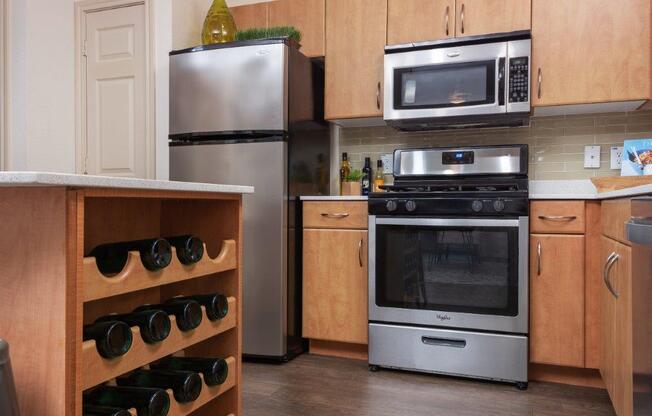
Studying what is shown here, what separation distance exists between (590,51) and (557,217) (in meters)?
0.85

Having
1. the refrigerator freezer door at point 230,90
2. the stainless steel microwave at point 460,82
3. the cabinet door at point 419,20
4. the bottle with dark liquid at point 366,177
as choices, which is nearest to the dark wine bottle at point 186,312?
the refrigerator freezer door at point 230,90

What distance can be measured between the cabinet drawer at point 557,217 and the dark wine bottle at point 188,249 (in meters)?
1.54

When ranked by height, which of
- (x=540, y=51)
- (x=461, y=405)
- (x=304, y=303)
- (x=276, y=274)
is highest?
(x=540, y=51)

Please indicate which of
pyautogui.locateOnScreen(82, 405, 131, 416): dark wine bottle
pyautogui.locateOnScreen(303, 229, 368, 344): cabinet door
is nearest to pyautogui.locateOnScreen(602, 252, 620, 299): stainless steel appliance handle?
pyautogui.locateOnScreen(303, 229, 368, 344): cabinet door

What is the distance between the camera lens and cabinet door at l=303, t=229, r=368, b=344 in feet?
8.54

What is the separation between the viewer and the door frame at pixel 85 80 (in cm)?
319

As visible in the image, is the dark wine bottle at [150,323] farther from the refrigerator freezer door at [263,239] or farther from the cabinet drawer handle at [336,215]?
the cabinet drawer handle at [336,215]

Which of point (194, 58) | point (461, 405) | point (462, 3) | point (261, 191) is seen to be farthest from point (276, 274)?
point (462, 3)

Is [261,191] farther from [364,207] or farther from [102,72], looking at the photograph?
[102,72]

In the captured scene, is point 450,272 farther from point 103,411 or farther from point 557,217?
point 103,411

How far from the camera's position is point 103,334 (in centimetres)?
111

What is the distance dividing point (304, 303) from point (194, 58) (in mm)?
1470

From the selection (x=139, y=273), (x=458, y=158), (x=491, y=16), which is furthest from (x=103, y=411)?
(x=491, y=16)

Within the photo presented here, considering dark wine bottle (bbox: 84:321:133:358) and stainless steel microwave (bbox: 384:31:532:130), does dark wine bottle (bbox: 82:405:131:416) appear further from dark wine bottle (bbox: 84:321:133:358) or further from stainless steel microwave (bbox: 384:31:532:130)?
stainless steel microwave (bbox: 384:31:532:130)
